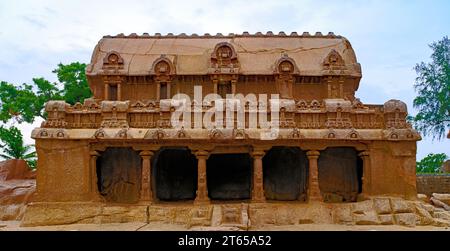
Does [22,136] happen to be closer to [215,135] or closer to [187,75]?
[187,75]

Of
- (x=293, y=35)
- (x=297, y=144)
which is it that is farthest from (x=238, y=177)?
(x=293, y=35)

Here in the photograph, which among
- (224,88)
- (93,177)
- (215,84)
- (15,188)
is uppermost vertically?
(215,84)

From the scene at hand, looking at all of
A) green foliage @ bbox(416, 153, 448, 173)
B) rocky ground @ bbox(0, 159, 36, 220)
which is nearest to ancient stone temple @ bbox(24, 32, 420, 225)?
rocky ground @ bbox(0, 159, 36, 220)

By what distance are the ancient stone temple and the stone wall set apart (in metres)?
7.80

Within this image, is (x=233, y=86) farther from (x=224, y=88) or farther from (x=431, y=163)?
(x=431, y=163)

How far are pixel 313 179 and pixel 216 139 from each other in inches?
130

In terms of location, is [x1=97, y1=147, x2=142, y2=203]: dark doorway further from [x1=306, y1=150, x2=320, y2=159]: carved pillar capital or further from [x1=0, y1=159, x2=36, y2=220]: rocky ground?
[x1=306, y1=150, x2=320, y2=159]: carved pillar capital

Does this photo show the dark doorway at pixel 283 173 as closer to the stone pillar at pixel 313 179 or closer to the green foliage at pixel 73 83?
the stone pillar at pixel 313 179

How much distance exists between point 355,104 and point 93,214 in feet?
29.2

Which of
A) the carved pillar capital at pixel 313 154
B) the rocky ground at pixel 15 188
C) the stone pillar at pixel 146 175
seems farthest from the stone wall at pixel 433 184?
the rocky ground at pixel 15 188

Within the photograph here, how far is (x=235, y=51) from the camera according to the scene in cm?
1702

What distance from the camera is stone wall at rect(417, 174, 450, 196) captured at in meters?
22.5

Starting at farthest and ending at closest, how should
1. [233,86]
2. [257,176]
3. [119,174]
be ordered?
1. [233,86]
2. [119,174]
3. [257,176]

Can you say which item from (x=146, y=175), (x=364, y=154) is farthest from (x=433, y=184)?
(x=146, y=175)
